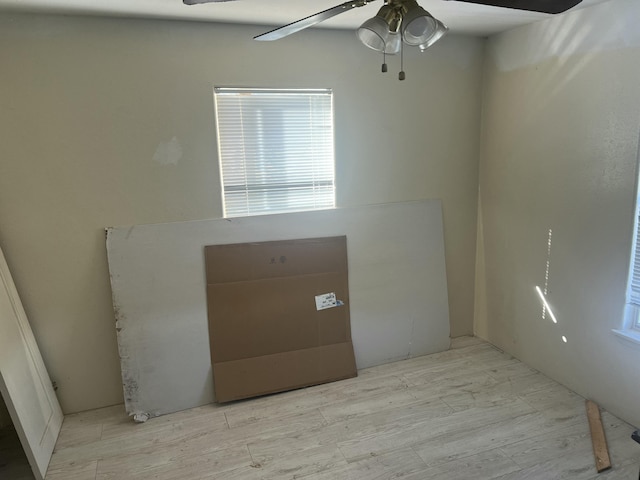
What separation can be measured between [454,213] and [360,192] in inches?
33.5

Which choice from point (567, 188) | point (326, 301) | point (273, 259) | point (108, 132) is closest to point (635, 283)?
point (567, 188)

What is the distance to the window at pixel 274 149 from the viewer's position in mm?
2783

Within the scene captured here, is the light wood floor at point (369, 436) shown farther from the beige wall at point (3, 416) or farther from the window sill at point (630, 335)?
→ the window sill at point (630, 335)

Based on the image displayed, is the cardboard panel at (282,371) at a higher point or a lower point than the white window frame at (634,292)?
lower

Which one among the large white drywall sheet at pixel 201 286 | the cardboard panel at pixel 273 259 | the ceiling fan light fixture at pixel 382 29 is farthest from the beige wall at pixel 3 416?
the ceiling fan light fixture at pixel 382 29

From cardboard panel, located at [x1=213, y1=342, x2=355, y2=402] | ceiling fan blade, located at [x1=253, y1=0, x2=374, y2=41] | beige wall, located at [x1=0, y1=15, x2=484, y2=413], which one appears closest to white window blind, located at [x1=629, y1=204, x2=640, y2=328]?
beige wall, located at [x1=0, y1=15, x2=484, y2=413]

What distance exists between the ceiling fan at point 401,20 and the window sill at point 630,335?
1.89m

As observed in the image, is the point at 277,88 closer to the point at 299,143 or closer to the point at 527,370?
the point at 299,143

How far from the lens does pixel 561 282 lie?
2.83m

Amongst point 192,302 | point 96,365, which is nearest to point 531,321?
point 192,302

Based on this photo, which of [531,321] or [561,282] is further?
[531,321]

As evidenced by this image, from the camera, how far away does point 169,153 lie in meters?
2.66

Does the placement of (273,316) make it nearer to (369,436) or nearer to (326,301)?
(326,301)

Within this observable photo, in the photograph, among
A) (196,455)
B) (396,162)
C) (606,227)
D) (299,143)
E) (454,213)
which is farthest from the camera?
(454,213)
